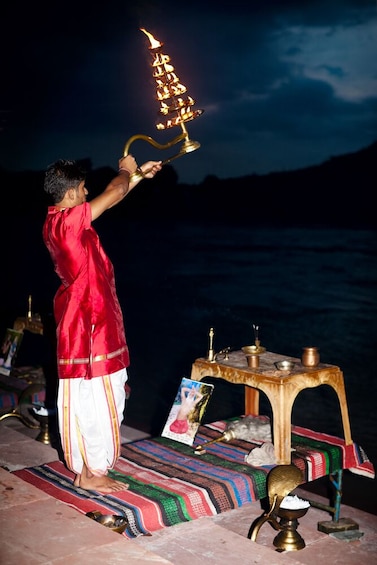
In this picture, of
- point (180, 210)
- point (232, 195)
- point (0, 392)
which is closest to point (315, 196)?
point (232, 195)

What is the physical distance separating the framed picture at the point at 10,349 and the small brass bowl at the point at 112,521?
11.6 feet

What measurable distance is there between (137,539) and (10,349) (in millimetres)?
3251

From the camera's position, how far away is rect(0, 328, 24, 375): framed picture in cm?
705

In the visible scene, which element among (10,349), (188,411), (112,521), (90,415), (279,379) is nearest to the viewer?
(112,521)

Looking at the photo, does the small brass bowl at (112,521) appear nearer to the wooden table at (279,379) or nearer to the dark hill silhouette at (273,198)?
the wooden table at (279,379)

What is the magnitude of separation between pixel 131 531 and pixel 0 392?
121 inches

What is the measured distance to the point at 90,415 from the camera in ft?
13.5

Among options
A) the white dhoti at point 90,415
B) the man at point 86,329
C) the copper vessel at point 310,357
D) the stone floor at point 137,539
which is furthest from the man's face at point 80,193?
the copper vessel at point 310,357

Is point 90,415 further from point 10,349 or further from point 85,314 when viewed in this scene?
point 10,349

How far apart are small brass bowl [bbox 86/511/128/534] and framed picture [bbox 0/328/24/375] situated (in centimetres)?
354

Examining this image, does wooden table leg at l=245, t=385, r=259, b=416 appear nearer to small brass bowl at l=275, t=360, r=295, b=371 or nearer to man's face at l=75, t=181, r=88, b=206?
small brass bowl at l=275, t=360, r=295, b=371

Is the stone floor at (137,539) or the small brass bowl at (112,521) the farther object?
the small brass bowl at (112,521)

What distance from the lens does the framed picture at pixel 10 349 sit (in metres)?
7.05

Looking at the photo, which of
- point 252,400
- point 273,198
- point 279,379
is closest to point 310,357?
point 279,379
